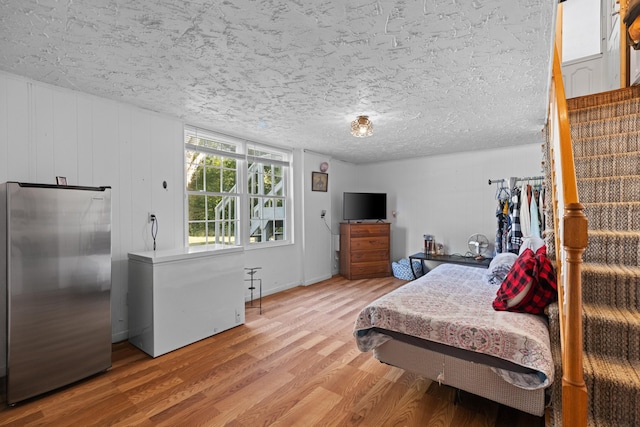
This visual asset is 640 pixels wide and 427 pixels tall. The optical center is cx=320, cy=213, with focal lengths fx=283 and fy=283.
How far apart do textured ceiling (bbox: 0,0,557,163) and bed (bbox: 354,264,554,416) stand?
5.73ft

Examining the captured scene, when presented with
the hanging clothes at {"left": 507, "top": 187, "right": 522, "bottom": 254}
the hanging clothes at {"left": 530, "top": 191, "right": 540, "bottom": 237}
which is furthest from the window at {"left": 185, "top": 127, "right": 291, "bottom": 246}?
the hanging clothes at {"left": 530, "top": 191, "right": 540, "bottom": 237}

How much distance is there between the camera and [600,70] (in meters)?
3.52

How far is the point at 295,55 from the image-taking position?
1896 millimetres

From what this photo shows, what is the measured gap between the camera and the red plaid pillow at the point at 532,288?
6.09ft

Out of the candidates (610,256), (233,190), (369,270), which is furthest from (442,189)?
(233,190)

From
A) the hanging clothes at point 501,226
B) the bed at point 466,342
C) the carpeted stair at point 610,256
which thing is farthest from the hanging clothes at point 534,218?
the bed at point 466,342

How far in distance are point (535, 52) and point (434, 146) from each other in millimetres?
2740

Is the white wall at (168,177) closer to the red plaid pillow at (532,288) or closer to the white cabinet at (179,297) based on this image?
the white cabinet at (179,297)

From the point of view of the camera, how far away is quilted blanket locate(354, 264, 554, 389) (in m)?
1.55

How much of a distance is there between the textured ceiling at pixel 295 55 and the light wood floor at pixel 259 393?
91.7 inches

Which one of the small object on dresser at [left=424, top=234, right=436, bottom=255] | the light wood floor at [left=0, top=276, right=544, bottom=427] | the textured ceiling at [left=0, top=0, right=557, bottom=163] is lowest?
the light wood floor at [left=0, top=276, right=544, bottom=427]

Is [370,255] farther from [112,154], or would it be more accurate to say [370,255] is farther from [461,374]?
[112,154]

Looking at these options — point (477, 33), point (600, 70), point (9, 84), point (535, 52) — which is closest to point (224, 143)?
point (9, 84)

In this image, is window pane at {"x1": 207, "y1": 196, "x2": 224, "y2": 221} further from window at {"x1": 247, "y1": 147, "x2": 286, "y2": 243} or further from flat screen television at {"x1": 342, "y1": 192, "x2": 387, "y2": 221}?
flat screen television at {"x1": 342, "y1": 192, "x2": 387, "y2": 221}
